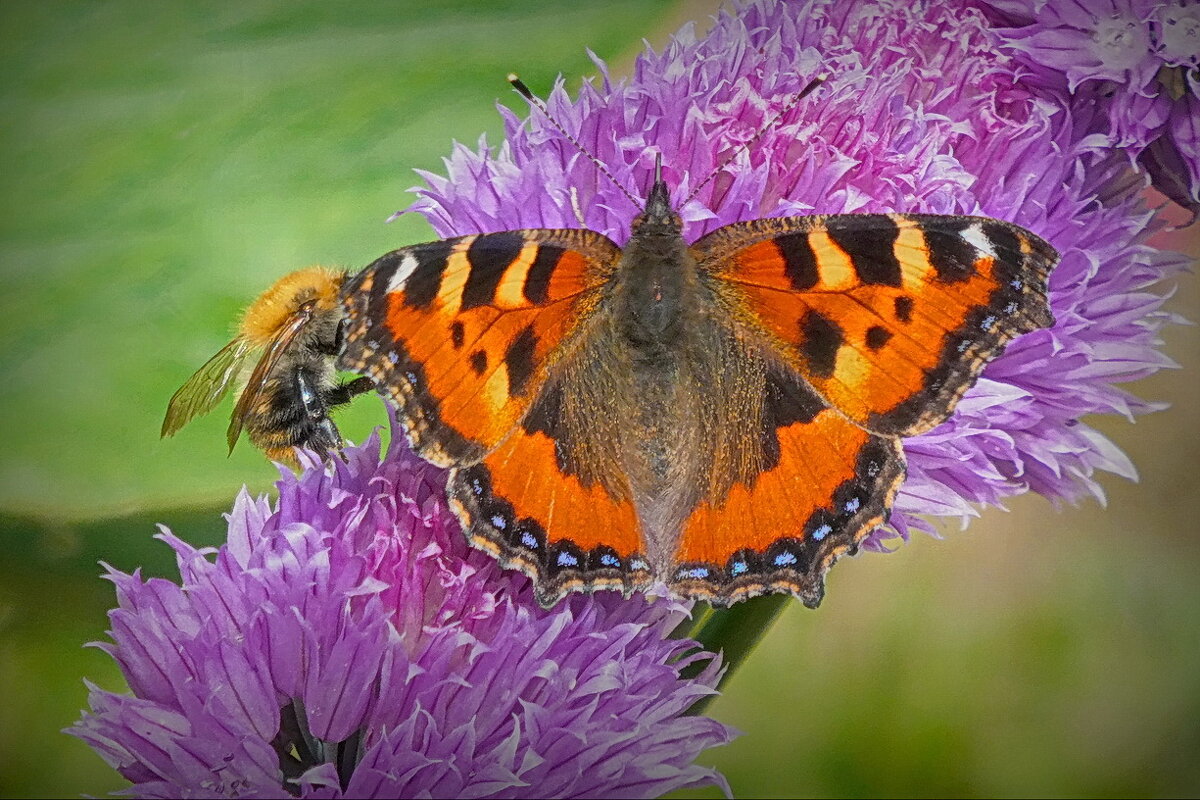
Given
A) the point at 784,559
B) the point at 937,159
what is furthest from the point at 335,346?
the point at 937,159

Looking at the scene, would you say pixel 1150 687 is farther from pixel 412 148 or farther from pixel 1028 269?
pixel 412 148

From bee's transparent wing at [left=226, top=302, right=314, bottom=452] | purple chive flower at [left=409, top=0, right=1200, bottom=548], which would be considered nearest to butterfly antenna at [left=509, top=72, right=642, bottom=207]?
purple chive flower at [left=409, top=0, right=1200, bottom=548]

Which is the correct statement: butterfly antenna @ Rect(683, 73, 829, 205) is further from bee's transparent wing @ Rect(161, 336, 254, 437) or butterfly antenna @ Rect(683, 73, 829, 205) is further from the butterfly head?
bee's transparent wing @ Rect(161, 336, 254, 437)

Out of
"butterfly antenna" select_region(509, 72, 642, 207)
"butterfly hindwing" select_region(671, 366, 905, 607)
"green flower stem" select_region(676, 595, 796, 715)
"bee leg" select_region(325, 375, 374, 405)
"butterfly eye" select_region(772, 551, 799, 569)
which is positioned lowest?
"green flower stem" select_region(676, 595, 796, 715)

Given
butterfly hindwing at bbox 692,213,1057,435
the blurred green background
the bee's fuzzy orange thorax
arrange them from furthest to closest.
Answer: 1. the blurred green background
2. the bee's fuzzy orange thorax
3. butterfly hindwing at bbox 692,213,1057,435

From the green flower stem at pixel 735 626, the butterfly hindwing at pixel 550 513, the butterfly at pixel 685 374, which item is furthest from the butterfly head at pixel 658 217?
the green flower stem at pixel 735 626

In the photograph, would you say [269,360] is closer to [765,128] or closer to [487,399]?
[487,399]

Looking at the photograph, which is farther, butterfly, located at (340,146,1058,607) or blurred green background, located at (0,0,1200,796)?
blurred green background, located at (0,0,1200,796)
